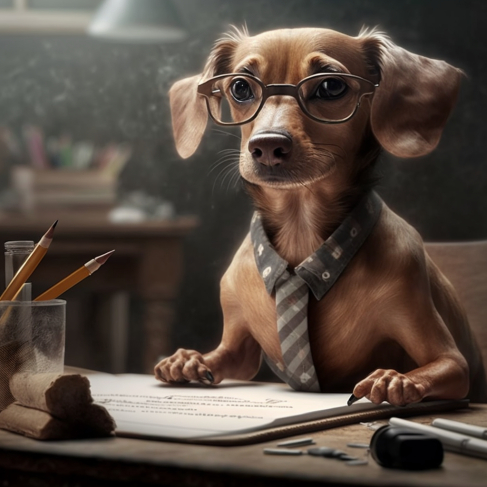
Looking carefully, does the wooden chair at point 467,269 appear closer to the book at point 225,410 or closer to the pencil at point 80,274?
the book at point 225,410

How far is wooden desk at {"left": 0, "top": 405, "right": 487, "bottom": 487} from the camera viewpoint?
56 centimetres

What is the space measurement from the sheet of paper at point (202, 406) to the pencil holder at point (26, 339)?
0.07 m

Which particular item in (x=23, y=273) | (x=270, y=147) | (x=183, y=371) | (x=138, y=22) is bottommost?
(x=183, y=371)

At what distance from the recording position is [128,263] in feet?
4.28

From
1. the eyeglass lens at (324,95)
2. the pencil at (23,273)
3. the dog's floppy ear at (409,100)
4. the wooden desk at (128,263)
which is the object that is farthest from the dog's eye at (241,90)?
Answer: the wooden desk at (128,263)

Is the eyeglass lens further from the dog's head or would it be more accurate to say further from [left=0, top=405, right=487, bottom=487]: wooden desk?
[left=0, top=405, right=487, bottom=487]: wooden desk

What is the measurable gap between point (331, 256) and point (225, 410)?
0.21 meters

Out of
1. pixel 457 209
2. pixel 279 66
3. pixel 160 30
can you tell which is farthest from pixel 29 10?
pixel 457 209

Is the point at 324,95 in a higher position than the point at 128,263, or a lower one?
higher

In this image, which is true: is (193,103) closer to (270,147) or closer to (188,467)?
(270,147)

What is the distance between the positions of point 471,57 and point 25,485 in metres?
0.76

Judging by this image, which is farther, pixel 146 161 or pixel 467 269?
pixel 146 161

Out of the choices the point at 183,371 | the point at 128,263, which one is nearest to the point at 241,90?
the point at 183,371

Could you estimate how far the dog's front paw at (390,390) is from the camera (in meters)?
0.79
